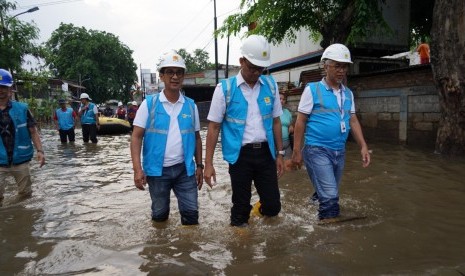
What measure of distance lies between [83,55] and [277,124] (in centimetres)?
4412

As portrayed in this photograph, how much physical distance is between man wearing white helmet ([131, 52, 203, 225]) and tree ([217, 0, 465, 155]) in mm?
6599

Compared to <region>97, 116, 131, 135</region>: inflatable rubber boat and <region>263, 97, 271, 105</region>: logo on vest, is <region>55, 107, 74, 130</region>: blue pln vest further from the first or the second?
<region>263, 97, 271, 105</region>: logo on vest

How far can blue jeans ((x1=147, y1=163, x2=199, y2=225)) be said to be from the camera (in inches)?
143

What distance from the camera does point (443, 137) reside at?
28.1 ft

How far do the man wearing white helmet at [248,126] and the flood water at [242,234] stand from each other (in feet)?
1.65

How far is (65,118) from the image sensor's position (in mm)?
12680

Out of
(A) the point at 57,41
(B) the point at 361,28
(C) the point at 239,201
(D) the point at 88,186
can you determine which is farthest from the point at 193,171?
(A) the point at 57,41

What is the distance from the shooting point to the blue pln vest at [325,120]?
3.92 metres

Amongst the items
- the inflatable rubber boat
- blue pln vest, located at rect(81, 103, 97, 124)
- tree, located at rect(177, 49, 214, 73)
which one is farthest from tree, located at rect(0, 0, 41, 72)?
tree, located at rect(177, 49, 214, 73)

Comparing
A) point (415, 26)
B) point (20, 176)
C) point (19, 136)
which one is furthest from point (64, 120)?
point (415, 26)

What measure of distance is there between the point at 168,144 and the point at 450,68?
690 cm

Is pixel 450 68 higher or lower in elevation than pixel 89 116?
higher

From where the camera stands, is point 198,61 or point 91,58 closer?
point 91,58

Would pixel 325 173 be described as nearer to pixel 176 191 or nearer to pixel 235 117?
pixel 235 117
